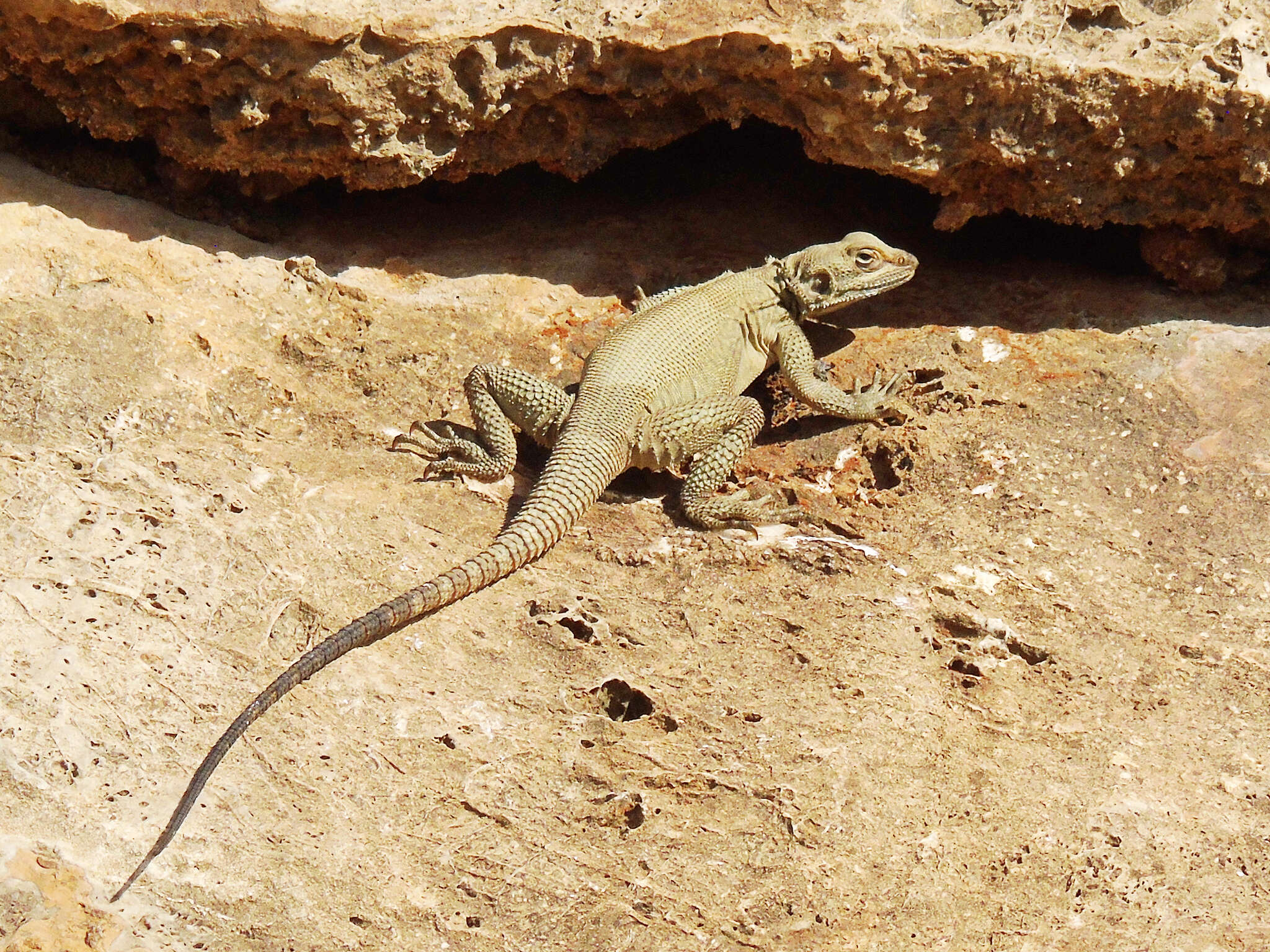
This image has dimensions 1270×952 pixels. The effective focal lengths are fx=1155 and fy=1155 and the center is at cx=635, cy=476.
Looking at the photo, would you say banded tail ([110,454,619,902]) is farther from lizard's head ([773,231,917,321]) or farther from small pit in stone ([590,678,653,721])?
lizard's head ([773,231,917,321])

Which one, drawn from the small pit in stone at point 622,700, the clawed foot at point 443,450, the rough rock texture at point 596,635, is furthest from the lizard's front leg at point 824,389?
the small pit in stone at point 622,700

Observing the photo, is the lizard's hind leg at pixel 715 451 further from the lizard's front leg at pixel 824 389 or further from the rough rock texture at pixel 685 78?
the rough rock texture at pixel 685 78

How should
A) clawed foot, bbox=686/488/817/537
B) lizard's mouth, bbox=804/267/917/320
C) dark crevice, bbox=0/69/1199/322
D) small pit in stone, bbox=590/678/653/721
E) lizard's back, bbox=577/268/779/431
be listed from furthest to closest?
lizard's mouth, bbox=804/267/917/320 < dark crevice, bbox=0/69/1199/322 < lizard's back, bbox=577/268/779/431 < clawed foot, bbox=686/488/817/537 < small pit in stone, bbox=590/678/653/721

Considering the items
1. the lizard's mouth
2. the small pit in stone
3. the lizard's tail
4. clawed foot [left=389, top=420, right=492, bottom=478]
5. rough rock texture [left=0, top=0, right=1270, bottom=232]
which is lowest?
the small pit in stone

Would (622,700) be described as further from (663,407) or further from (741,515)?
(663,407)

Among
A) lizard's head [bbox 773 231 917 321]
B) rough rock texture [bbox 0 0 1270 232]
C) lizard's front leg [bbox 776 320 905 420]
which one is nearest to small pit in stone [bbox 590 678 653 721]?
lizard's front leg [bbox 776 320 905 420]

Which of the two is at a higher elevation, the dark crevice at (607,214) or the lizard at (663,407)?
the dark crevice at (607,214)

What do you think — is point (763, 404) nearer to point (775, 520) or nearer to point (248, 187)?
point (775, 520)
